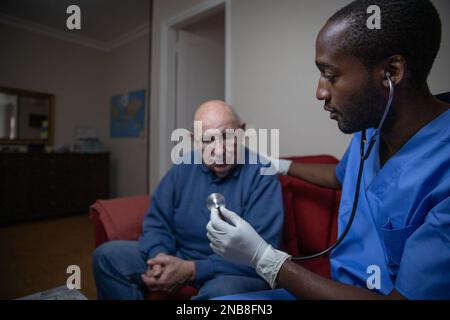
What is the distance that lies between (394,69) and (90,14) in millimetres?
602

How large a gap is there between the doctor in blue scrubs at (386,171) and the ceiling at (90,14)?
474 mm

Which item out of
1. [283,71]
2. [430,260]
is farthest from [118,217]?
[430,260]

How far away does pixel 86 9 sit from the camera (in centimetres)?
52

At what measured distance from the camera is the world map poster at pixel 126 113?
627 millimetres

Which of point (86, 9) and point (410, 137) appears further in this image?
point (86, 9)

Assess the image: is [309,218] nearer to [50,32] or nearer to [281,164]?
[281,164]

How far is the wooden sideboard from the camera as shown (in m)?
0.59

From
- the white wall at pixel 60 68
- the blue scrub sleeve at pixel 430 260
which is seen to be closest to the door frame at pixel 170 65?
the white wall at pixel 60 68

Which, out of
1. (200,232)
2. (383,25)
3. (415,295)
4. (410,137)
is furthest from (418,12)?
(200,232)

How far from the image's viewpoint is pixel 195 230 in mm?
574

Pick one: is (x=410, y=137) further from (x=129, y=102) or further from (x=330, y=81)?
(x=129, y=102)

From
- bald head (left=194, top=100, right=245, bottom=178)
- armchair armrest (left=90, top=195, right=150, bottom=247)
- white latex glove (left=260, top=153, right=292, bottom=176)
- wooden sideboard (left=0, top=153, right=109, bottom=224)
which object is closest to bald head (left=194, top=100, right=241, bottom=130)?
bald head (left=194, top=100, right=245, bottom=178)

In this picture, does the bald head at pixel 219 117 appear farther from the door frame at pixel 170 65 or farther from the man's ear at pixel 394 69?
the man's ear at pixel 394 69

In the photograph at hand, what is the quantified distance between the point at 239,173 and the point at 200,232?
175 millimetres
